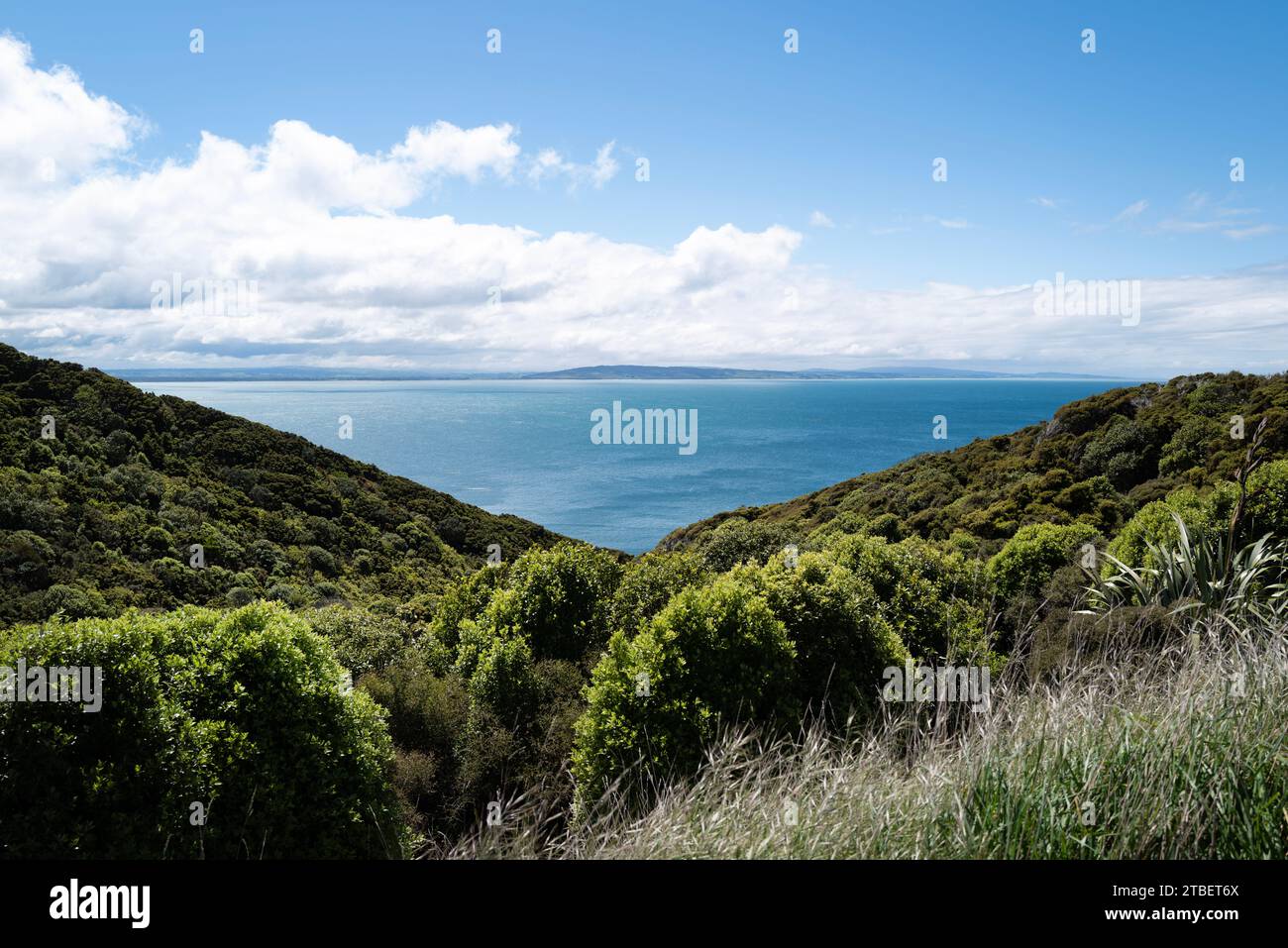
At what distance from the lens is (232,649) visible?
6.28 m

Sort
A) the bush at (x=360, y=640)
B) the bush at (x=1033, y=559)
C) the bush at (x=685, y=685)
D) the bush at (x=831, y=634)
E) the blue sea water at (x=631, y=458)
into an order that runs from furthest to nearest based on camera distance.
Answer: the blue sea water at (x=631, y=458) → the bush at (x=1033, y=559) → the bush at (x=360, y=640) → the bush at (x=831, y=634) → the bush at (x=685, y=685)

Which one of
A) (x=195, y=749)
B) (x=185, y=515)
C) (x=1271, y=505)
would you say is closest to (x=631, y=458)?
(x=185, y=515)

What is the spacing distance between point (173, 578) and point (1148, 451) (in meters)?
34.5

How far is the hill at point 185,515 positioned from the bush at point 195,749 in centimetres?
1437

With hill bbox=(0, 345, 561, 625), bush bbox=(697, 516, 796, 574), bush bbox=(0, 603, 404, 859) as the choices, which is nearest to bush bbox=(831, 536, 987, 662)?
bush bbox=(0, 603, 404, 859)

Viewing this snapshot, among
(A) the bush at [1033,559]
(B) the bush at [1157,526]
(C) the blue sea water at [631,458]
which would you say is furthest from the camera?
(C) the blue sea water at [631,458]

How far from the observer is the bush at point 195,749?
16.2 feet

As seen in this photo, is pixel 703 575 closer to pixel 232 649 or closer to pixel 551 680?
pixel 551 680

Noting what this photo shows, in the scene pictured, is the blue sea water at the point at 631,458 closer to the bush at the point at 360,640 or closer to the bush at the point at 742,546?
the bush at the point at 742,546

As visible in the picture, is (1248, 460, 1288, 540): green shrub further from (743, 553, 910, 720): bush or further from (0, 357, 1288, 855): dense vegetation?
(743, 553, 910, 720): bush

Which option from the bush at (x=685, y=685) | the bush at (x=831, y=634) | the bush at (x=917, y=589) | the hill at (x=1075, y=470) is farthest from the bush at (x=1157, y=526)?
the hill at (x=1075, y=470)

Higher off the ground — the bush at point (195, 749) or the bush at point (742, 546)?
the bush at point (195, 749)
